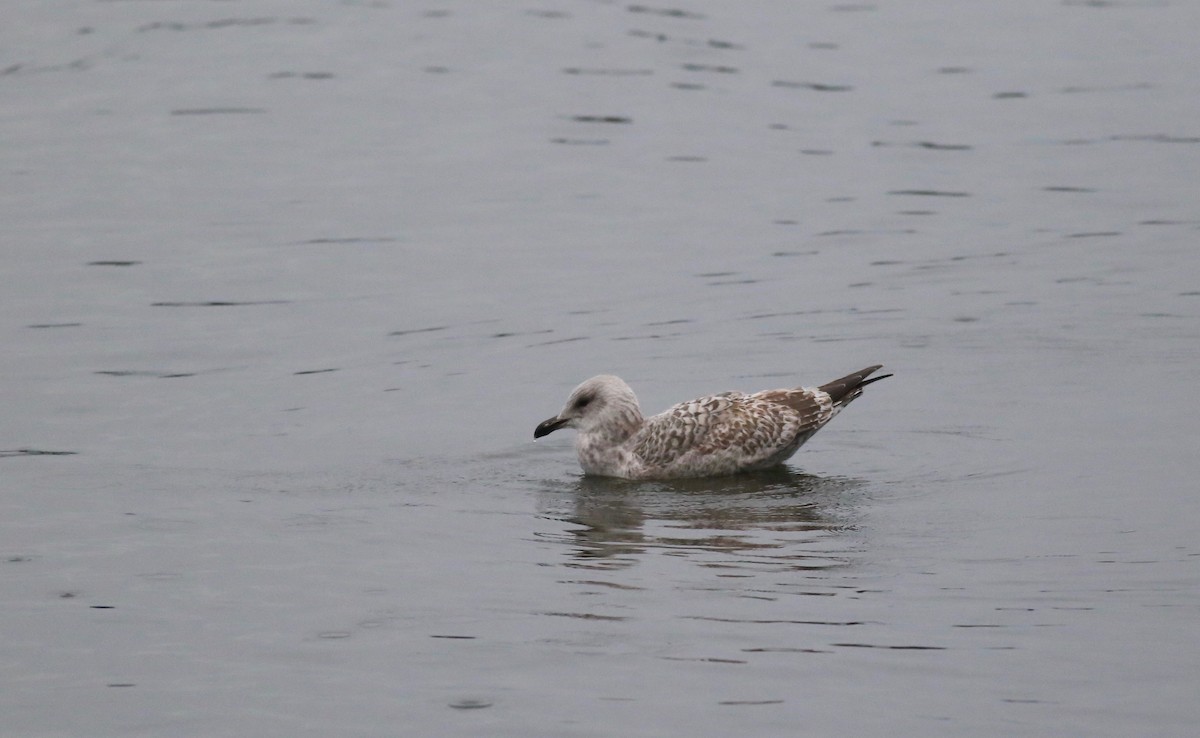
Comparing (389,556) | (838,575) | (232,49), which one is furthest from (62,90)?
(838,575)

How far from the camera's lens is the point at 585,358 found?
1616 cm

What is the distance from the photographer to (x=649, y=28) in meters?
29.7

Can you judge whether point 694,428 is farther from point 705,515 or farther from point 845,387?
point 705,515

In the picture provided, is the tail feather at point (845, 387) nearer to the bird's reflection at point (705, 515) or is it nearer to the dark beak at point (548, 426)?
the bird's reflection at point (705, 515)

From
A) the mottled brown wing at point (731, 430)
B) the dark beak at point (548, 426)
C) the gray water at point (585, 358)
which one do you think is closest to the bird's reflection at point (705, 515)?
the gray water at point (585, 358)

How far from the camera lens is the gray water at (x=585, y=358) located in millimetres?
8969

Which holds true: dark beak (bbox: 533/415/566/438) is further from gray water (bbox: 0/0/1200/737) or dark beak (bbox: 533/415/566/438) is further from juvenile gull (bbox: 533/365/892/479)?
gray water (bbox: 0/0/1200/737)

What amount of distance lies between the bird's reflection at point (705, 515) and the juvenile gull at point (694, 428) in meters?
0.12

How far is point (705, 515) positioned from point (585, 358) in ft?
14.9

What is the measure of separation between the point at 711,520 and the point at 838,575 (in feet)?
5.30

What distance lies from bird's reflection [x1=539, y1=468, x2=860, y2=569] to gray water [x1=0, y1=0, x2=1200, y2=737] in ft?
0.20

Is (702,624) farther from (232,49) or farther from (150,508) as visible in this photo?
(232,49)

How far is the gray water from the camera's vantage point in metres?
8.97

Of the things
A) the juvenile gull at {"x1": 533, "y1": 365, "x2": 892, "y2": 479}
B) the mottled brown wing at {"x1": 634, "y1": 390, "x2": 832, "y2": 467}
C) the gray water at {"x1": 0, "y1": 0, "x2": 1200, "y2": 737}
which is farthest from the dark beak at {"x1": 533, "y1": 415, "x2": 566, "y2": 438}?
the mottled brown wing at {"x1": 634, "y1": 390, "x2": 832, "y2": 467}
